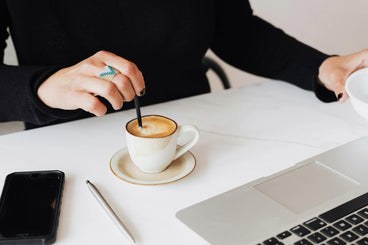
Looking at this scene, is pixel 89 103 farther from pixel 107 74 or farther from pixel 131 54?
pixel 131 54

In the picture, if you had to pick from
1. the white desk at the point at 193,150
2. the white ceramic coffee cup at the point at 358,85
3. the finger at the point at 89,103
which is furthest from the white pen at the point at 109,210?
the white ceramic coffee cup at the point at 358,85

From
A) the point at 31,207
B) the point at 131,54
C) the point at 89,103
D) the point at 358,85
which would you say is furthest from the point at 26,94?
the point at 358,85

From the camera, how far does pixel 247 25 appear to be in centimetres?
120

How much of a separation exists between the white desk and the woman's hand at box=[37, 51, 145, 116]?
0.30 feet

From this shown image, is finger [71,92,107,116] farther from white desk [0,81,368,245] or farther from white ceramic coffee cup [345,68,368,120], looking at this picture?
white ceramic coffee cup [345,68,368,120]

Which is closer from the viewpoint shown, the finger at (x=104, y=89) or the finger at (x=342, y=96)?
the finger at (x=104, y=89)

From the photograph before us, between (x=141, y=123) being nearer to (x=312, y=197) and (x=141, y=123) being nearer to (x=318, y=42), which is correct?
(x=312, y=197)

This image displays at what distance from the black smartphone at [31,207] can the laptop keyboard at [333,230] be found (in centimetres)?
27

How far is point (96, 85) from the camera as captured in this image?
68cm

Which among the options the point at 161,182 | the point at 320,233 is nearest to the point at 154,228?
the point at 161,182

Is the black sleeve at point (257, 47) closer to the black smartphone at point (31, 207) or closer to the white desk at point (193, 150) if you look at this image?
the white desk at point (193, 150)

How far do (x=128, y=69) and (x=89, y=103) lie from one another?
79 millimetres

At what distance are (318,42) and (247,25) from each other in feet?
4.31

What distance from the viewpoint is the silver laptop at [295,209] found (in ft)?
1.77
